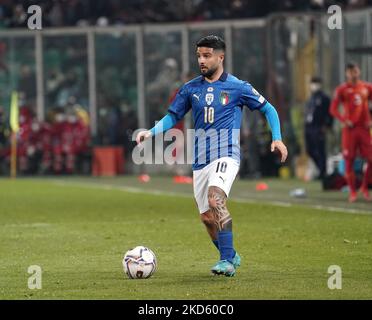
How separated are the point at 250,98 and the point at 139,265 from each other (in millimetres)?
1990

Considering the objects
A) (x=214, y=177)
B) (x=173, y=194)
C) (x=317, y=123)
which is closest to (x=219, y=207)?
(x=214, y=177)

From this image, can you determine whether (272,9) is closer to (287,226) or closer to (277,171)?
(277,171)

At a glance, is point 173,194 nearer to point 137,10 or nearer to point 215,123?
point 215,123

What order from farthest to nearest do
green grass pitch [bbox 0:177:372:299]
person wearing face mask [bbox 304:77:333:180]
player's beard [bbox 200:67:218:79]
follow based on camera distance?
person wearing face mask [bbox 304:77:333:180], player's beard [bbox 200:67:218:79], green grass pitch [bbox 0:177:372:299]

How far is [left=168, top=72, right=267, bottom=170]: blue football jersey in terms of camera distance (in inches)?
485

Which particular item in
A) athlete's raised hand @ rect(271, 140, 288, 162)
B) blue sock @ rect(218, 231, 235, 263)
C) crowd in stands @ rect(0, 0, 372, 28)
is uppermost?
crowd in stands @ rect(0, 0, 372, 28)

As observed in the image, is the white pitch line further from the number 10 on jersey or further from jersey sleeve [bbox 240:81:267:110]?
the number 10 on jersey

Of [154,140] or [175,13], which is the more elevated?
[175,13]

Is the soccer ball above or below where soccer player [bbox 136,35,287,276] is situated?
below

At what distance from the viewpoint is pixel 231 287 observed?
438 inches

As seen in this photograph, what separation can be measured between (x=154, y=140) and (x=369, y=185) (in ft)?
31.6

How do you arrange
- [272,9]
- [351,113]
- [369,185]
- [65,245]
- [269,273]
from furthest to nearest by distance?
[272,9], [369,185], [351,113], [65,245], [269,273]

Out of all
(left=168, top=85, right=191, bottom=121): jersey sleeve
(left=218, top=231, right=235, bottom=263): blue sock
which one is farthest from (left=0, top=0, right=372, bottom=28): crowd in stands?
(left=218, top=231, right=235, bottom=263): blue sock
